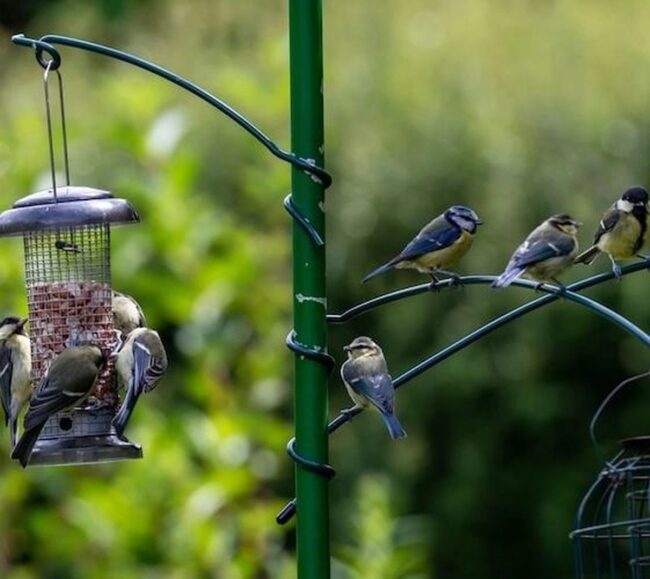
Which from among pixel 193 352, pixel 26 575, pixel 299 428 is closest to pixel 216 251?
pixel 193 352

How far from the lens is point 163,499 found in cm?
672

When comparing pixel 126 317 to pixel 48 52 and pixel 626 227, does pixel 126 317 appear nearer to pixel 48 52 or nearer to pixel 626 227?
pixel 48 52

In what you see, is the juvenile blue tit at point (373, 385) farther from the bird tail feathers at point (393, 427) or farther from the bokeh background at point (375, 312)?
the bokeh background at point (375, 312)

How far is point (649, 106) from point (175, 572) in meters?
3.43

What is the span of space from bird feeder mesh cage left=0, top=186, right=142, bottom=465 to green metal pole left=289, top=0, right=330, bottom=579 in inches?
35.7

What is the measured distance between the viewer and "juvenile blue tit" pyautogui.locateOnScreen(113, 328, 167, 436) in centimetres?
447

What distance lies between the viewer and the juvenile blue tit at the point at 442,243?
15.4 feet

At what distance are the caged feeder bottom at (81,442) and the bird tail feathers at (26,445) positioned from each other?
41 mm

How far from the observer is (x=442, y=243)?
4.72 meters

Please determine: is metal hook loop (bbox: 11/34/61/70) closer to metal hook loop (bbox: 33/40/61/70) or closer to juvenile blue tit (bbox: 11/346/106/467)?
metal hook loop (bbox: 33/40/61/70)

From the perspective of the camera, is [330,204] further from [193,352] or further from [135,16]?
[135,16]

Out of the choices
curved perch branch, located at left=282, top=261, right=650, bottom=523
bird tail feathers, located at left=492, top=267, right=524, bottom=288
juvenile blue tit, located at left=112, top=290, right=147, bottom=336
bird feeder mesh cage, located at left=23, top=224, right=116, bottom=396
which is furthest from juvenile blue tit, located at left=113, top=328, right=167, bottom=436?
bird tail feathers, located at left=492, top=267, right=524, bottom=288

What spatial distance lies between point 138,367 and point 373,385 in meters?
0.65

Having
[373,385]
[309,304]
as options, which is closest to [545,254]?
[373,385]
